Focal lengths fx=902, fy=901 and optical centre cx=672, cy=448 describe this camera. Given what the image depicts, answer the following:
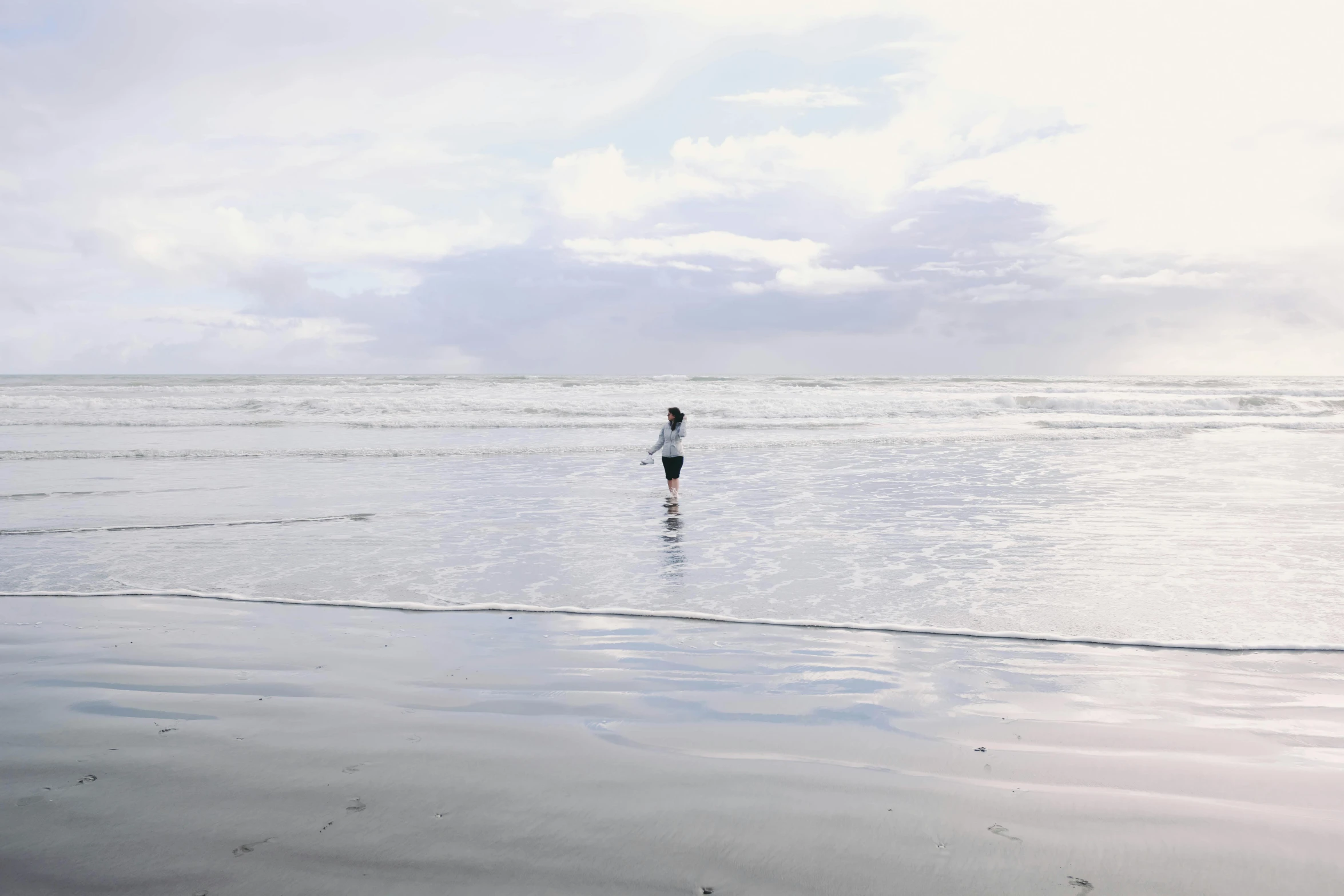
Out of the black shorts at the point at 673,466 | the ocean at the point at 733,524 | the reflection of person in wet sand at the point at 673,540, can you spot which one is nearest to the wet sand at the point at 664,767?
the ocean at the point at 733,524

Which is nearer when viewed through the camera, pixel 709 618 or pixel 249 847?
pixel 249 847

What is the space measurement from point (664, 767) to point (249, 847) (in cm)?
163

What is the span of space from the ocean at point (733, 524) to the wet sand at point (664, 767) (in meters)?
1.32

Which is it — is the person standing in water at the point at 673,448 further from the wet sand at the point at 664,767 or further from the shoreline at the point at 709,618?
the wet sand at the point at 664,767

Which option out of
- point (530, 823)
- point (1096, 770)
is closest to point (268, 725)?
point (530, 823)

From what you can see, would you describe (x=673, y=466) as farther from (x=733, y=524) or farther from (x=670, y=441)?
(x=733, y=524)

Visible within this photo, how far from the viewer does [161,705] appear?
15.7 feet

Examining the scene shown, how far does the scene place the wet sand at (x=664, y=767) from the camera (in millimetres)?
3025

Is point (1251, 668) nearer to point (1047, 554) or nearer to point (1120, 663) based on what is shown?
point (1120, 663)

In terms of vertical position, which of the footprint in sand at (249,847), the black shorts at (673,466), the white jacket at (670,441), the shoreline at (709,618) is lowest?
the shoreline at (709,618)

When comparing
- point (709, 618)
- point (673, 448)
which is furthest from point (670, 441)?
point (709, 618)

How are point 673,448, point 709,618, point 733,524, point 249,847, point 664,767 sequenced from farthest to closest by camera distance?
point 673,448 < point 733,524 < point 709,618 < point 664,767 < point 249,847

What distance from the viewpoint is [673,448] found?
14547 mm

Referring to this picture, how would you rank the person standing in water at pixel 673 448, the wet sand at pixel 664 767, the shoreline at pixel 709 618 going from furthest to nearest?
1. the person standing in water at pixel 673 448
2. the shoreline at pixel 709 618
3. the wet sand at pixel 664 767
